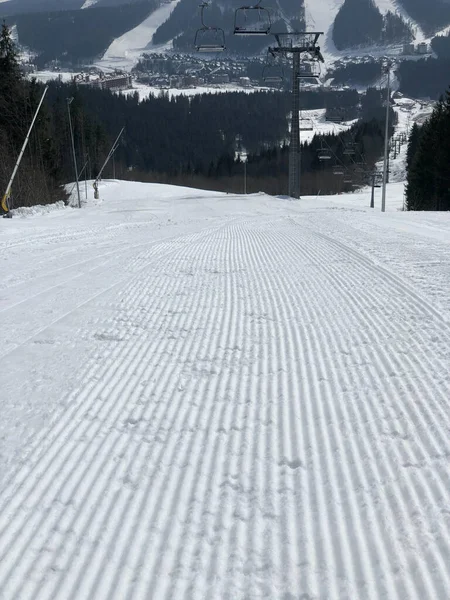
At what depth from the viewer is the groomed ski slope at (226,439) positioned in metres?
3.02

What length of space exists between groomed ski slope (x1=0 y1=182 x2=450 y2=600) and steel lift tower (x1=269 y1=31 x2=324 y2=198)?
27.1 meters

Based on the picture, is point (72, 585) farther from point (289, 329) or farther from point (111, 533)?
point (289, 329)

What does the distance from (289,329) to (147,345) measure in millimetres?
1647

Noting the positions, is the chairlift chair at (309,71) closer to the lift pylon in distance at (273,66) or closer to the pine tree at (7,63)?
the lift pylon in distance at (273,66)

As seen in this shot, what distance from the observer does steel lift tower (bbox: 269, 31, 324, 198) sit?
32719 mm

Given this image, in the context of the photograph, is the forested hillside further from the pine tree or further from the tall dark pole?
the pine tree

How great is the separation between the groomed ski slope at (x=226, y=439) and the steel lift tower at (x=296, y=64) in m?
27.1

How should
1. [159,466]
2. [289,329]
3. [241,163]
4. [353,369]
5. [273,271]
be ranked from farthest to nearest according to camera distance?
[241,163]
[273,271]
[289,329]
[353,369]
[159,466]

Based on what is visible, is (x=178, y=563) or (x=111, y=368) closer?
(x=178, y=563)

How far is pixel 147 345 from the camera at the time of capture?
6.18m

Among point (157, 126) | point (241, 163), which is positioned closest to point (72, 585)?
point (241, 163)

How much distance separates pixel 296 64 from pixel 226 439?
33463 millimetres

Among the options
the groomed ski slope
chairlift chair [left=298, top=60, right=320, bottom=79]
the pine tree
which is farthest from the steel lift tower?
the groomed ski slope

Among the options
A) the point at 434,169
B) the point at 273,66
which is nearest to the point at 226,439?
the point at 273,66
